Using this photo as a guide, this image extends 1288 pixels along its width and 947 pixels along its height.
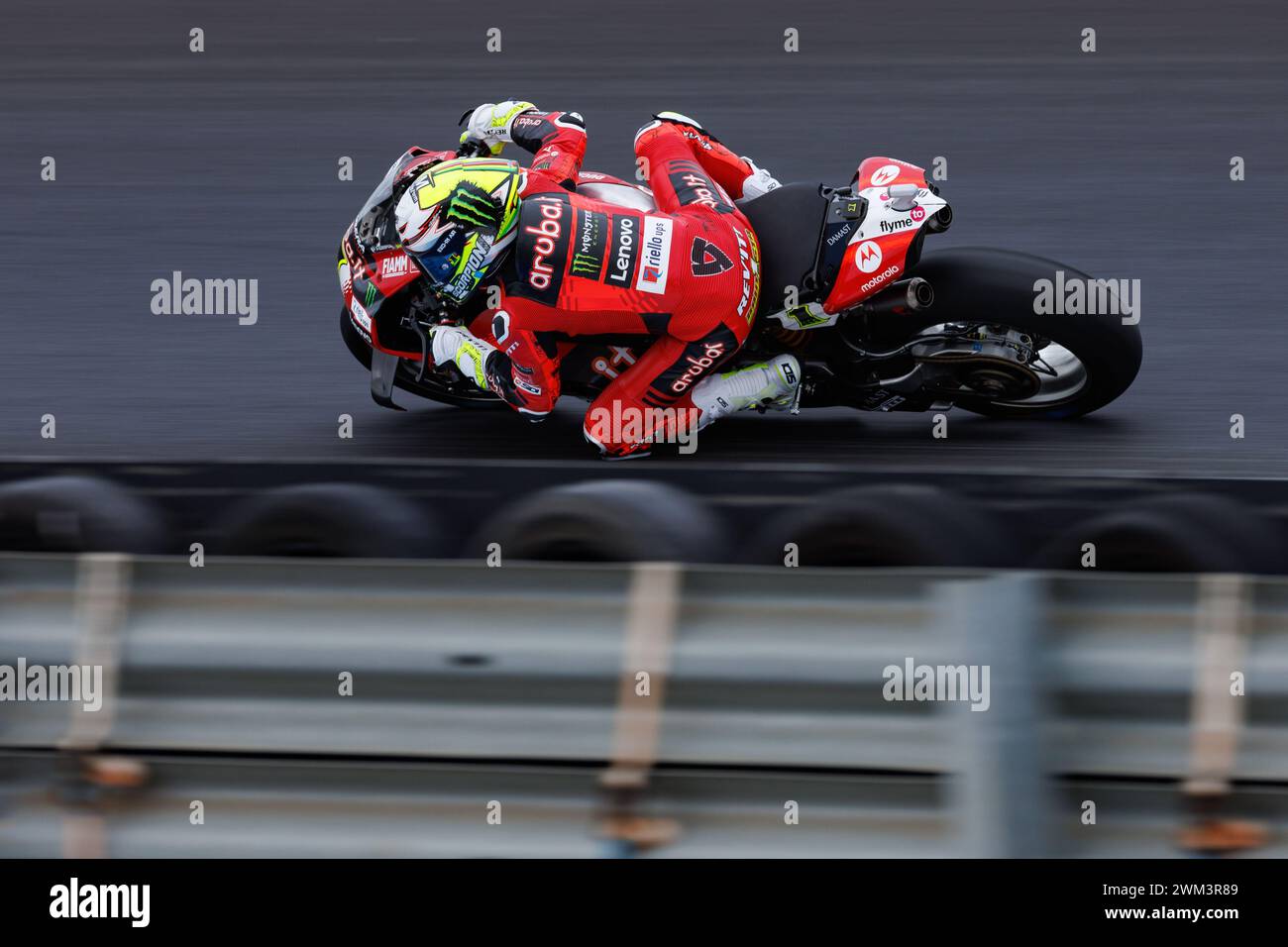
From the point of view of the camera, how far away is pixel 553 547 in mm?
4980

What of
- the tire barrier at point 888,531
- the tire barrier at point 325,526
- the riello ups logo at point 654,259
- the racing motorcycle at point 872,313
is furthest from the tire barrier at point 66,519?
the tire barrier at point 888,531

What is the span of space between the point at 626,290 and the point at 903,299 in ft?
3.46

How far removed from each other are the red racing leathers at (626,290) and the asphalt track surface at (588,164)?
1.45 ft

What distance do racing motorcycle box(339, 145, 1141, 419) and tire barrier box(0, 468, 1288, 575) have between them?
2.86ft

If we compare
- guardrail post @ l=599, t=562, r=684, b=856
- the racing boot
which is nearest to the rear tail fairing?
the racing boot

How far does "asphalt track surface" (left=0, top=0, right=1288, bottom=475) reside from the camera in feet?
21.1

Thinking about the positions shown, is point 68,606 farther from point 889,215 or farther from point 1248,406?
point 1248,406

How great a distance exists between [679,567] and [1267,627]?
1.38 meters

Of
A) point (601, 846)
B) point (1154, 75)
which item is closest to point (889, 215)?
point (601, 846)

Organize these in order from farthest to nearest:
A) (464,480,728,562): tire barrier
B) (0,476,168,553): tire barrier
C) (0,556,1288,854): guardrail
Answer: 1. (0,476,168,553): tire barrier
2. (464,480,728,562): tire barrier
3. (0,556,1288,854): guardrail

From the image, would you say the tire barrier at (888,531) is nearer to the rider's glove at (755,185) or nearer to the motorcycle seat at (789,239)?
the motorcycle seat at (789,239)

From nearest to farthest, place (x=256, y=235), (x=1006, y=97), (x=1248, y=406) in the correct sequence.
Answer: (x=1248, y=406) → (x=256, y=235) → (x=1006, y=97)

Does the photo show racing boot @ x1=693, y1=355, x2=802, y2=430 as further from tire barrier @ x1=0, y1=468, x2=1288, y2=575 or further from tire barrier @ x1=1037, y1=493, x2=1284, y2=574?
tire barrier @ x1=1037, y1=493, x2=1284, y2=574

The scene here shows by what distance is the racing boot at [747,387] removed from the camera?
5.95 meters
